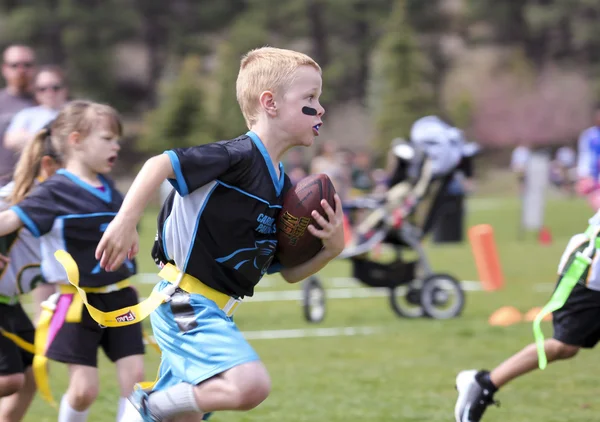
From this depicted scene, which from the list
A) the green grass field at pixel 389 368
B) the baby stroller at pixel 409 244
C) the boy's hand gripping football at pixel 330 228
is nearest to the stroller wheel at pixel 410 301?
the baby stroller at pixel 409 244

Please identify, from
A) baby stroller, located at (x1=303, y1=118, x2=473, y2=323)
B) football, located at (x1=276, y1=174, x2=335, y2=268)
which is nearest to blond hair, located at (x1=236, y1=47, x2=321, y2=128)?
football, located at (x1=276, y1=174, x2=335, y2=268)

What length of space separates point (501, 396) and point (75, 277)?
141 inches

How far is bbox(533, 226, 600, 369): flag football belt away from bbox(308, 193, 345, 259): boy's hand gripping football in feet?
4.92

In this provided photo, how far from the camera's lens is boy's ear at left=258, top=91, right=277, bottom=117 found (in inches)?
164

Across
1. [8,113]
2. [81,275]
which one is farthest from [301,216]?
[8,113]

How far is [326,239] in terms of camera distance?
4.27m

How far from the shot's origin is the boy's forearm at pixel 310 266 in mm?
4355

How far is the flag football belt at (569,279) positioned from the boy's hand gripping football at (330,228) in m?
1.50

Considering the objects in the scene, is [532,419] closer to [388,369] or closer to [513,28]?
[388,369]

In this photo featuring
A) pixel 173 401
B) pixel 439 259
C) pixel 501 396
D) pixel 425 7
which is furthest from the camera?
pixel 425 7

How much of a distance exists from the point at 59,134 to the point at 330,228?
1747 mm

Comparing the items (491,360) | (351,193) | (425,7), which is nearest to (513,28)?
(425,7)

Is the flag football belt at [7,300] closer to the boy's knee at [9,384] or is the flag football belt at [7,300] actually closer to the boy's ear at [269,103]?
the boy's knee at [9,384]

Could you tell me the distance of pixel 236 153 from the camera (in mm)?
4008
